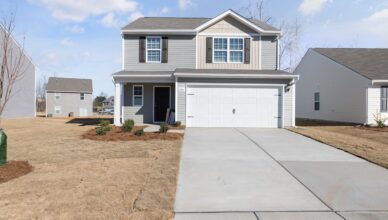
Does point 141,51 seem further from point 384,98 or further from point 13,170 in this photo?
point 384,98

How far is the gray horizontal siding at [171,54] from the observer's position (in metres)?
20.9

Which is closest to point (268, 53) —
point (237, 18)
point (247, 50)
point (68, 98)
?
point (247, 50)

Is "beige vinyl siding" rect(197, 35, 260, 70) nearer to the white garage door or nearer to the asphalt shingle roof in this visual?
the asphalt shingle roof

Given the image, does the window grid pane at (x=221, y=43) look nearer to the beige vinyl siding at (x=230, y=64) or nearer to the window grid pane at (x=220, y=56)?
the window grid pane at (x=220, y=56)

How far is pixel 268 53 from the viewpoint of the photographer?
69.0 feet

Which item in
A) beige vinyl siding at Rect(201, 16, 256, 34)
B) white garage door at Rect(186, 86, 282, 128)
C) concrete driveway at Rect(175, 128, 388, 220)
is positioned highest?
beige vinyl siding at Rect(201, 16, 256, 34)

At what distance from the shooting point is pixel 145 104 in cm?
2098

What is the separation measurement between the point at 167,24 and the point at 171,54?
237 cm

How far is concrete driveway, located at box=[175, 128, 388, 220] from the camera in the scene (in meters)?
5.49

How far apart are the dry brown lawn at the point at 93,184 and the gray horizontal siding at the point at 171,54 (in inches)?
390

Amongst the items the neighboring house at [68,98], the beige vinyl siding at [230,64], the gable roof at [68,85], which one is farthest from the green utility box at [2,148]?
the gable roof at [68,85]

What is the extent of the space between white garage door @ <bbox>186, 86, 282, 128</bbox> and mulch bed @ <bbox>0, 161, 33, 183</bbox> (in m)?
10.7

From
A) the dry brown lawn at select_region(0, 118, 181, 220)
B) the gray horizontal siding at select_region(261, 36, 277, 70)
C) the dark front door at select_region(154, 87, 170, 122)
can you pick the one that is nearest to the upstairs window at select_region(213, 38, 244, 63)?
the gray horizontal siding at select_region(261, 36, 277, 70)

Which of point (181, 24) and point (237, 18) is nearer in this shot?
point (237, 18)
